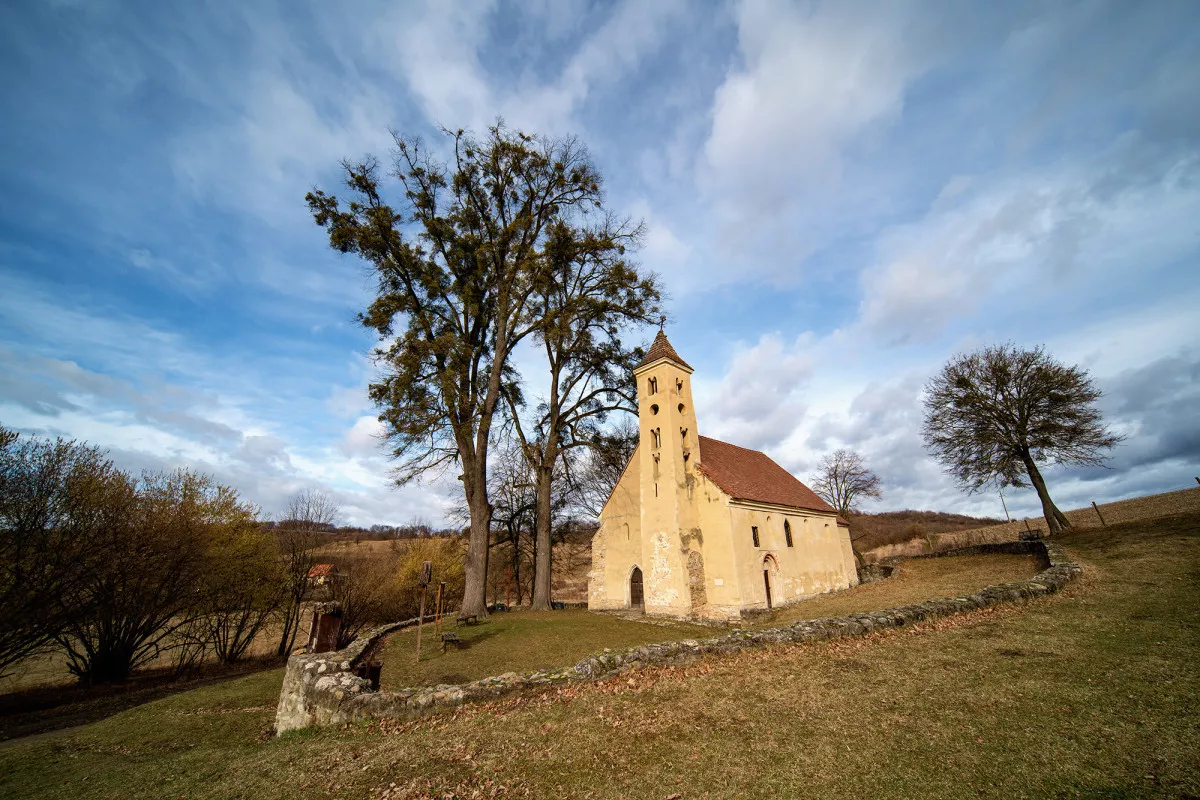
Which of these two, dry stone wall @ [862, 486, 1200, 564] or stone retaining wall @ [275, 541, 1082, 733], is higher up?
dry stone wall @ [862, 486, 1200, 564]

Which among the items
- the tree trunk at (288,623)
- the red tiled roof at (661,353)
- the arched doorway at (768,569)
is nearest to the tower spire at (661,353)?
the red tiled roof at (661,353)

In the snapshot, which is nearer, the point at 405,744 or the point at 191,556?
the point at 405,744

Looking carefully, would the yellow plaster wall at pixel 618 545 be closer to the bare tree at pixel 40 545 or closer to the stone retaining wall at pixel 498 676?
the stone retaining wall at pixel 498 676

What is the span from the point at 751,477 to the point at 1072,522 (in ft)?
87.7

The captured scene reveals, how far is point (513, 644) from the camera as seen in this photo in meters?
14.3

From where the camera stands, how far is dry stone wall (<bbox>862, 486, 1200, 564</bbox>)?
27456mm

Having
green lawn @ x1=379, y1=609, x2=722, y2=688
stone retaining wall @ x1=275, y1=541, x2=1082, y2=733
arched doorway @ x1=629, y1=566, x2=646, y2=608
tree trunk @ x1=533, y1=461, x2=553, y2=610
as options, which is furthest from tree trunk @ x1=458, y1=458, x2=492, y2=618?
arched doorway @ x1=629, y1=566, x2=646, y2=608

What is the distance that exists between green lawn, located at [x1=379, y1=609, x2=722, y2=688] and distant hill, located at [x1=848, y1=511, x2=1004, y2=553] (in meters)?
23.5

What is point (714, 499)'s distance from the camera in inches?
813

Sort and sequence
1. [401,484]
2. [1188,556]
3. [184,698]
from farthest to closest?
1. [401,484]
2. [1188,556]
3. [184,698]

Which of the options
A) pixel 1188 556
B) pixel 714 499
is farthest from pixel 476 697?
pixel 1188 556

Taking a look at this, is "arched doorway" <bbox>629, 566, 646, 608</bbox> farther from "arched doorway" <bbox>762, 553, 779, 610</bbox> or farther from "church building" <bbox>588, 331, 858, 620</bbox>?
"arched doorway" <bbox>762, 553, 779, 610</bbox>

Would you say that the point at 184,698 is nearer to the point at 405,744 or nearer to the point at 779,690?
the point at 405,744

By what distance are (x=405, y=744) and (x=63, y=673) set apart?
60.4 feet
